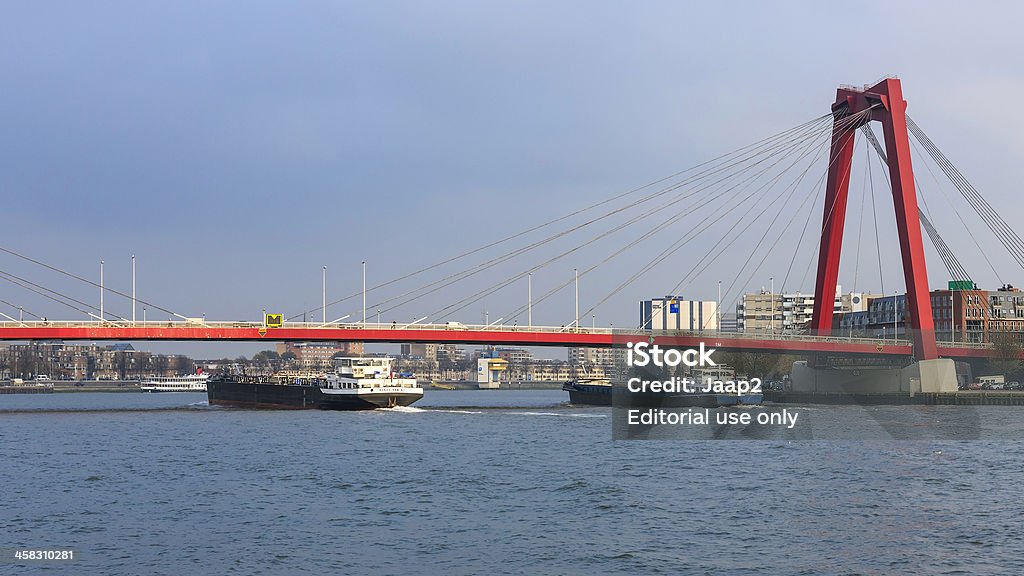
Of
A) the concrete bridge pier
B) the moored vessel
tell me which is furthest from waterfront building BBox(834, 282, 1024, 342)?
the moored vessel

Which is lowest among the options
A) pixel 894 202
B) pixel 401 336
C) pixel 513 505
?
pixel 513 505

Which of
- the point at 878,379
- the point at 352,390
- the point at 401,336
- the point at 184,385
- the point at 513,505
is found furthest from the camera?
the point at 184,385

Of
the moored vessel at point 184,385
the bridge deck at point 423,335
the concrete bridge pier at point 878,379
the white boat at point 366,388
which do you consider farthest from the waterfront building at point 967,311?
the moored vessel at point 184,385

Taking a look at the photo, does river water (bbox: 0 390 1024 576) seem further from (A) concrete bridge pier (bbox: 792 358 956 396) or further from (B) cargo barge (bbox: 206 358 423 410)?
(A) concrete bridge pier (bbox: 792 358 956 396)

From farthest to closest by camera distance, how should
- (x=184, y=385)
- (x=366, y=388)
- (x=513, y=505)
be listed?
(x=184, y=385)
(x=366, y=388)
(x=513, y=505)

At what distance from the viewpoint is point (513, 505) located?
1105 inches

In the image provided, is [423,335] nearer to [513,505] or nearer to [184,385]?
[513,505]

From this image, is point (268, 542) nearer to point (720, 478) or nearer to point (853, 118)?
point (720, 478)

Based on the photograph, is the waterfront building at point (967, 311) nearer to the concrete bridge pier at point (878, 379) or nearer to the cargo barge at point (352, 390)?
the concrete bridge pier at point (878, 379)

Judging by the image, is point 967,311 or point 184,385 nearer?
point 967,311

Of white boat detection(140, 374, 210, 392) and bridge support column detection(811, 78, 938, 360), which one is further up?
bridge support column detection(811, 78, 938, 360)

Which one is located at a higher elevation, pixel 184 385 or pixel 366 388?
pixel 366 388

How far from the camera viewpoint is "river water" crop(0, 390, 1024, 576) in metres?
21.2

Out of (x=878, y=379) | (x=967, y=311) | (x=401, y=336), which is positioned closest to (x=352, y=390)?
(x=401, y=336)
